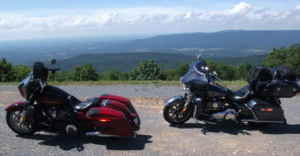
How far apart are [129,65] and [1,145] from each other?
111 meters

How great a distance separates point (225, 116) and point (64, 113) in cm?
376

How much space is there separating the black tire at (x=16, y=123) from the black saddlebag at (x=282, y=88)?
5576 mm

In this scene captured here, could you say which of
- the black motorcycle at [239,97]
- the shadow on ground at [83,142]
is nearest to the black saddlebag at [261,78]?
the black motorcycle at [239,97]

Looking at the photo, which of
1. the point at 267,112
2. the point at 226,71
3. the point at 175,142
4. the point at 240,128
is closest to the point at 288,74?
the point at 267,112

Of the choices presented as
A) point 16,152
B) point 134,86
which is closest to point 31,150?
point 16,152

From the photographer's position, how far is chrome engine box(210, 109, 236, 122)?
209 inches

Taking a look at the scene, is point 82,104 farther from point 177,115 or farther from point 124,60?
point 124,60

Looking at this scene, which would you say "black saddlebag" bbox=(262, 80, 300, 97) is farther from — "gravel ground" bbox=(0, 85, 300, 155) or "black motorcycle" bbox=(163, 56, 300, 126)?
"gravel ground" bbox=(0, 85, 300, 155)

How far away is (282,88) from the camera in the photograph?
521 centimetres

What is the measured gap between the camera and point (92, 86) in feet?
40.9

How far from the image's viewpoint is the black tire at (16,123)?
15.5ft

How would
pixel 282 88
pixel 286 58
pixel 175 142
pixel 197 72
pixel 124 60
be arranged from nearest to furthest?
pixel 175 142 → pixel 282 88 → pixel 197 72 → pixel 286 58 → pixel 124 60

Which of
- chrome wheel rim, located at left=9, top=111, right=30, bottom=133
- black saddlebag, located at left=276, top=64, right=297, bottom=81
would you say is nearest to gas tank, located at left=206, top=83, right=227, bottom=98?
black saddlebag, located at left=276, top=64, right=297, bottom=81

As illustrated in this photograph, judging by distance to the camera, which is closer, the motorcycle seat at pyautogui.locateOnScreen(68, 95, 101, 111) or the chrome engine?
the motorcycle seat at pyautogui.locateOnScreen(68, 95, 101, 111)
